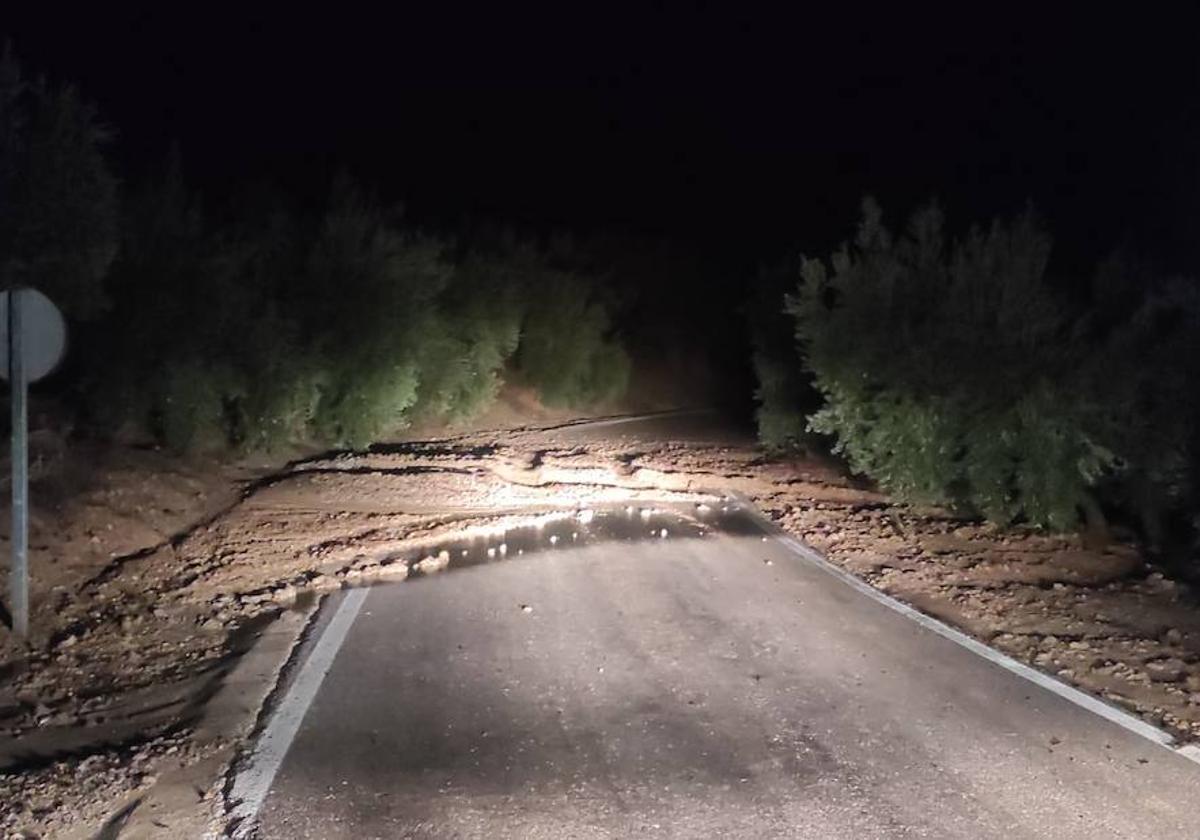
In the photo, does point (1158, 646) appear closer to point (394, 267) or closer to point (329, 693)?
point (329, 693)

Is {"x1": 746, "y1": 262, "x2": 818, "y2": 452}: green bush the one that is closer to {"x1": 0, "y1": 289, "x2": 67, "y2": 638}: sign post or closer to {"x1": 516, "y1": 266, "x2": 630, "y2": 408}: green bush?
{"x1": 516, "y1": 266, "x2": 630, "y2": 408}: green bush

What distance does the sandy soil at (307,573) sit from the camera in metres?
7.21

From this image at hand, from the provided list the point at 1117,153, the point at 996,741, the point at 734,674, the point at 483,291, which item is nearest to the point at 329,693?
the point at 734,674

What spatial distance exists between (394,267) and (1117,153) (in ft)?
139

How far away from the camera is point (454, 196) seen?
68.1 metres

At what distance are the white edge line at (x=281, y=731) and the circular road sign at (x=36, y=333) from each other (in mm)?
2749

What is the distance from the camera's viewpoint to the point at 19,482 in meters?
9.01

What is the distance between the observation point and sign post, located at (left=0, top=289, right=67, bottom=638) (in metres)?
8.72

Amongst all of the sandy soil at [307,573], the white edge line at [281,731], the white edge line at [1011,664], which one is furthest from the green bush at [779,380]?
the white edge line at [281,731]

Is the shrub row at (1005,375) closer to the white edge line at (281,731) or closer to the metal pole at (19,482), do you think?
the white edge line at (281,731)

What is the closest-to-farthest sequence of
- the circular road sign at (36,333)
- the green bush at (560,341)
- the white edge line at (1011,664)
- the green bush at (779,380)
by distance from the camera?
the white edge line at (1011,664)
the circular road sign at (36,333)
the green bush at (779,380)
the green bush at (560,341)

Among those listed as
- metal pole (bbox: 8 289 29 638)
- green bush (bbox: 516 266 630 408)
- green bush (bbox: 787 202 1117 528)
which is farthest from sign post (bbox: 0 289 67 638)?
green bush (bbox: 516 266 630 408)

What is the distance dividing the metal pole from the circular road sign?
0.13 feet

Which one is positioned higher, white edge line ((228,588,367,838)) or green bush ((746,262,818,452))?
green bush ((746,262,818,452))
